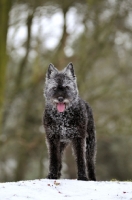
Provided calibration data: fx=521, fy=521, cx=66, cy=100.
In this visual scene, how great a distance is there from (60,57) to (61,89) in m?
13.2

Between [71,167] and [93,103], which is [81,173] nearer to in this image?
[93,103]

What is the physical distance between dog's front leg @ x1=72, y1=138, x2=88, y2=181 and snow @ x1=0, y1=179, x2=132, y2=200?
1.58ft

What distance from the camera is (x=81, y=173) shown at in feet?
32.6

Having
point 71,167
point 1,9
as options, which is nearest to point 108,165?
point 71,167

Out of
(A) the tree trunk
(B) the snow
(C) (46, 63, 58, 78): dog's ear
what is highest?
(A) the tree trunk

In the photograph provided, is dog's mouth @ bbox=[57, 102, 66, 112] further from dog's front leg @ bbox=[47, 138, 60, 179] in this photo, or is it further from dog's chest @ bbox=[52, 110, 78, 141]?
dog's front leg @ bbox=[47, 138, 60, 179]

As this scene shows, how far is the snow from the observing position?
8.16m

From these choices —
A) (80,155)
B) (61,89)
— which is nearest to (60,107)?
(61,89)

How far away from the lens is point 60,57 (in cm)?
2267

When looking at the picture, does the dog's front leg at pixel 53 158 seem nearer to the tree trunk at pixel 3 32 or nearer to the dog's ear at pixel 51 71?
the dog's ear at pixel 51 71

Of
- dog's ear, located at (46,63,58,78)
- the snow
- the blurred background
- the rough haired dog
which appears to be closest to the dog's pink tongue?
the rough haired dog

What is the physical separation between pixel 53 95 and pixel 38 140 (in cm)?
1308

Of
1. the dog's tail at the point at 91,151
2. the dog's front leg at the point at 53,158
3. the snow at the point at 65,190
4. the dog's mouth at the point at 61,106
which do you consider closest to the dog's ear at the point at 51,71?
the dog's mouth at the point at 61,106

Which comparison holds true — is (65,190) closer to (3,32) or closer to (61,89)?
(61,89)
